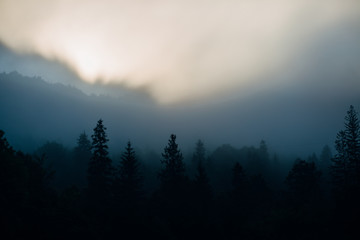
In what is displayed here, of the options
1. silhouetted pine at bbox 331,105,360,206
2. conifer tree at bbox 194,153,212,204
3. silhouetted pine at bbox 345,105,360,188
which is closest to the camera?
silhouetted pine at bbox 331,105,360,206

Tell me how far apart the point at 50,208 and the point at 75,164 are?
5028 cm

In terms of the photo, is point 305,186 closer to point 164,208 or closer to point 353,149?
point 353,149

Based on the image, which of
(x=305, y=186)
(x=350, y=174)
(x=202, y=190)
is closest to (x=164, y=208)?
(x=202, y=190)

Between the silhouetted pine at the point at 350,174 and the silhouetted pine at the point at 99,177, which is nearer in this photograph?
the silhouetted pine at the point at 350,174

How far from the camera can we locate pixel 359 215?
34094 mm

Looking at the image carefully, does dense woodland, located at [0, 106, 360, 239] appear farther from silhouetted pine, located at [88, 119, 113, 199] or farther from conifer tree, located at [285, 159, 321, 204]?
conifer tree, located at [285, 159, 321, 204]

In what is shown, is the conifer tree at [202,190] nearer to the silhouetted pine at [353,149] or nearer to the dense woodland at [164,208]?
the dense woodland at [164,208]

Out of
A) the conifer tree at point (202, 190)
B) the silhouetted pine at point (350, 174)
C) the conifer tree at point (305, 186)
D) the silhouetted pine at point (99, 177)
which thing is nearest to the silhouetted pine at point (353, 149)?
the silhouetted pine at point (350, 174)

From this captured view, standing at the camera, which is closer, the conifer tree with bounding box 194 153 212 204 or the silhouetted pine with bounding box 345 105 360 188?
the conifer tree with bounding box 194 153 212 204

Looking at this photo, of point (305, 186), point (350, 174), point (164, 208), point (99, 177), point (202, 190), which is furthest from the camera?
point (350, 174)

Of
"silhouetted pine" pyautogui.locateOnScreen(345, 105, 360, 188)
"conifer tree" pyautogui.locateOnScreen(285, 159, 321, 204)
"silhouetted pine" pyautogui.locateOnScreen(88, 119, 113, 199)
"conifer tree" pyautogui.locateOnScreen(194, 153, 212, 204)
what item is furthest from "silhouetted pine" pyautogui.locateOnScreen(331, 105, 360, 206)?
"silhouetted pine" pyautogui.locateOnScreen(88, 119, 113, 199)

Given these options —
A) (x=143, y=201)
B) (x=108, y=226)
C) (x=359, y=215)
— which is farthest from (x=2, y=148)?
(x=359, y=215)

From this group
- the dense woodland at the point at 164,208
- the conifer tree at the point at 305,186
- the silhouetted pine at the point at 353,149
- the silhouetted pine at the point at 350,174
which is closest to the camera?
the dense woodland at the point at 164,208

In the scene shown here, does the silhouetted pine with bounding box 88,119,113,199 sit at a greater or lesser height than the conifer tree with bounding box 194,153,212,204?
greater
